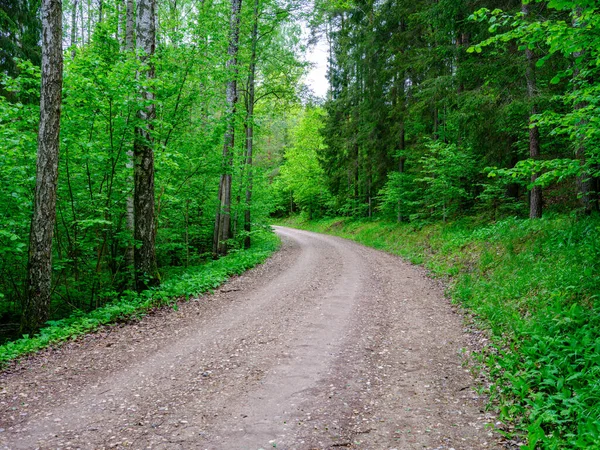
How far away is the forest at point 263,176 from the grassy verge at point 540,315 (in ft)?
0.10

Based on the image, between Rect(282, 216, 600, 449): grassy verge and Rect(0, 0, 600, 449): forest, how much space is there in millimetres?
32

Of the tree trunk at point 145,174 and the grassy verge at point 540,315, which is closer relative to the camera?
the grassy verge at point 540,315

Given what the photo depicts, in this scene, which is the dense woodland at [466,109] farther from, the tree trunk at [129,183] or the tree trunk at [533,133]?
the tree trunk at [129,183]

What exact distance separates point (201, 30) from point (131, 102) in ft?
11.8

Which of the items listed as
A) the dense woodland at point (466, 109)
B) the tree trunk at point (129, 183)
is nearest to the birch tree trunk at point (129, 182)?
the tree trunk at point (129, 183)

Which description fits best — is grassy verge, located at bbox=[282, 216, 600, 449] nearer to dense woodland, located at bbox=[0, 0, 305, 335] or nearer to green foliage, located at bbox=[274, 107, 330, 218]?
dense woodland, located at bbox=[0, 0, 305, 335]

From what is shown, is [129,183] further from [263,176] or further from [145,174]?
[263,176]

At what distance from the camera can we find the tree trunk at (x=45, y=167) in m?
6.91

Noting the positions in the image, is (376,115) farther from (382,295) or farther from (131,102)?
(131,102)

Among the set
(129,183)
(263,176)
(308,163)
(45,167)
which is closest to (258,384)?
(45,167)

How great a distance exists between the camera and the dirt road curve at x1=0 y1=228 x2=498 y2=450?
11.9 feet

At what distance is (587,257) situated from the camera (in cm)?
646

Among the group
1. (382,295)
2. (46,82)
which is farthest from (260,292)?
(46,82)

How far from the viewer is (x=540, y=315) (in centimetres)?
566
